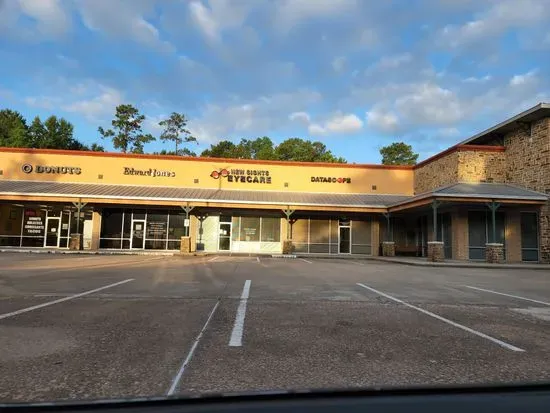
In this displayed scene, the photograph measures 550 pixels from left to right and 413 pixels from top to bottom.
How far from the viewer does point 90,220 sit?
28047 millimetres

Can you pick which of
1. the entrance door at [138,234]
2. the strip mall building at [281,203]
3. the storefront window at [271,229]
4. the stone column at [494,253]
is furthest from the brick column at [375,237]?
the entrance door at [138,234]

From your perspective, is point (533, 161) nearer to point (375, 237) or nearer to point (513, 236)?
point (513, 236)

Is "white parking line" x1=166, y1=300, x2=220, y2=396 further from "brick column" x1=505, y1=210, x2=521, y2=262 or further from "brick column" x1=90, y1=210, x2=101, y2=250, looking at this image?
"brick column" x1=90, y1=210, x2=101, y2=250

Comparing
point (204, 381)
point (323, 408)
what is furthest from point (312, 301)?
point (323, 408)

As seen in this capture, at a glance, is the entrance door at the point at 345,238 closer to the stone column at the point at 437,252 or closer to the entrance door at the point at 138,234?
the stone column at the point at 437,252

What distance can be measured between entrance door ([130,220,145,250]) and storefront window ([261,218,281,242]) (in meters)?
7.31

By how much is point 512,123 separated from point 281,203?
12.8m

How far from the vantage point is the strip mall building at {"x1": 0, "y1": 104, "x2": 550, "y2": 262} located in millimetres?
23203

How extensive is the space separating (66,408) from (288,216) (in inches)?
933

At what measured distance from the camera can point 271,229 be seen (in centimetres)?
2864

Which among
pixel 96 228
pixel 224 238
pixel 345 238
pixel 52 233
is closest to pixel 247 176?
pixel 224 238

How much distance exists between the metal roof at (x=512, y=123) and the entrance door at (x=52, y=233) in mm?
25789

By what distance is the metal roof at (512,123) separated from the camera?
21344 millimetres

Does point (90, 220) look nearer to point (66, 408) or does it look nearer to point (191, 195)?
point (191, 195)
